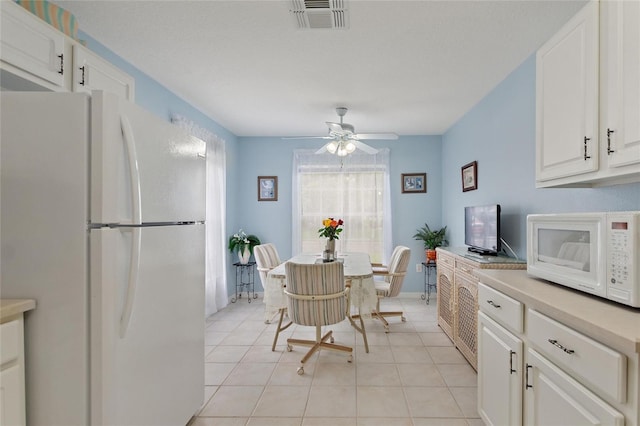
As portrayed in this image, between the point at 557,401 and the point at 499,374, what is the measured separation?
1.49 feet

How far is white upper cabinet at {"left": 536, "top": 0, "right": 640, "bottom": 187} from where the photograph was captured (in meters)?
1.27

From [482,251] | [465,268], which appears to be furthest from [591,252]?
[482,251]

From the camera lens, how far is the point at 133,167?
4.58 ft

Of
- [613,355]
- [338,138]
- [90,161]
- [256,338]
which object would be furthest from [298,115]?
[613,355]

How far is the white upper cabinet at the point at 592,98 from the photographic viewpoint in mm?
1272

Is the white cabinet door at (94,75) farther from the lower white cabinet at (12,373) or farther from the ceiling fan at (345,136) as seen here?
the ceiling fan at (345,136)

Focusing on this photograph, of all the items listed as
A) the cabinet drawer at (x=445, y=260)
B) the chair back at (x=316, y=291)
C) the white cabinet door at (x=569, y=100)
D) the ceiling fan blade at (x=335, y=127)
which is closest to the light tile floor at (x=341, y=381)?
the chair back at (x=316, y=291)

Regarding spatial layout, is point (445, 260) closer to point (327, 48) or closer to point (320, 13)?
point (327, 48)

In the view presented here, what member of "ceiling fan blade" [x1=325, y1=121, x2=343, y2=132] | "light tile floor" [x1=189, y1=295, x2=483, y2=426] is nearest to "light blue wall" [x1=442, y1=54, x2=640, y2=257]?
"light tile floor" [x1=189, y1=295, x2=483, y2=426]

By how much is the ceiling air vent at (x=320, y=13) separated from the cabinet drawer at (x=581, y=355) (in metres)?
1.90

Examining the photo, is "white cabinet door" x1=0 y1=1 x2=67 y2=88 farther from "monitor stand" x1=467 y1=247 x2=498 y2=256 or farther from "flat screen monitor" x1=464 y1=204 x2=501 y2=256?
"monitor stand" x1=467 y1=247 x2=498 y2=256

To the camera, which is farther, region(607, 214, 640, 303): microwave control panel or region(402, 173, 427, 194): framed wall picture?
region(402, 173, 427, 194): framed wall picture

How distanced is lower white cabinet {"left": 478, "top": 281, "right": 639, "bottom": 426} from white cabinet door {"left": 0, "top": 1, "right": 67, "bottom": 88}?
96.2 inches

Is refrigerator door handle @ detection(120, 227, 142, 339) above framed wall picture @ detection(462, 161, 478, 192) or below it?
below
